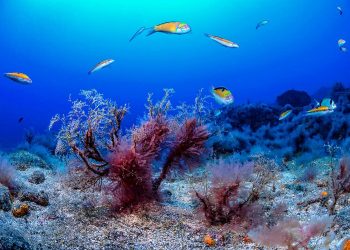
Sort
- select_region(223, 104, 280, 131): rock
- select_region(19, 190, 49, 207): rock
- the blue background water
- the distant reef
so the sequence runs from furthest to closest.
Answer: the blue background water, select_region(223, 104, 280, 131): rock, the distant reef, select_region(19, 190, 49, 207): rock

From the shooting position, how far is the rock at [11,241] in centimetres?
257

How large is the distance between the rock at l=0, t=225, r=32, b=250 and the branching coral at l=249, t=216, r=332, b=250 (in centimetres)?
229

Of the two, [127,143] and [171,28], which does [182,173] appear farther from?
[171,28]

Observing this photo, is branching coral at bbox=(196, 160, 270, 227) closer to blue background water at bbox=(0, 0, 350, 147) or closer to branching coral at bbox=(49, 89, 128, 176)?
branching coral at bbox=(49, 89, 128, 176)

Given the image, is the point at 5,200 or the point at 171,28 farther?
the point at 171,28

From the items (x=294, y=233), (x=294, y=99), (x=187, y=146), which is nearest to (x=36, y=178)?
(x=187, y=146)

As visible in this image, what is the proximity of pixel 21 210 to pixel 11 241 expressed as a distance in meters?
1.76

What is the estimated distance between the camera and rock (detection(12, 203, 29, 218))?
419 cm

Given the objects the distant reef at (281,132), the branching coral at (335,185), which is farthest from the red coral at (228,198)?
the distant reef at (281,132)

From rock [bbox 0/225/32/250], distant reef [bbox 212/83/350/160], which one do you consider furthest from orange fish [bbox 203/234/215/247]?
distant reef [bbox 212/83/350/160]

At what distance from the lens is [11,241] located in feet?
8.64

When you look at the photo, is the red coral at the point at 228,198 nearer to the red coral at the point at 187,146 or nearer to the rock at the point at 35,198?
the red coral at the point at 187,146

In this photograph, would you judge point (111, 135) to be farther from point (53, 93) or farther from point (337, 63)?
point (337, 63)

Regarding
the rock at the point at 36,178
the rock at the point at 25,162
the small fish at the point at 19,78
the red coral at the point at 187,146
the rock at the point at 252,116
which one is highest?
the rock at the point at 252,116
